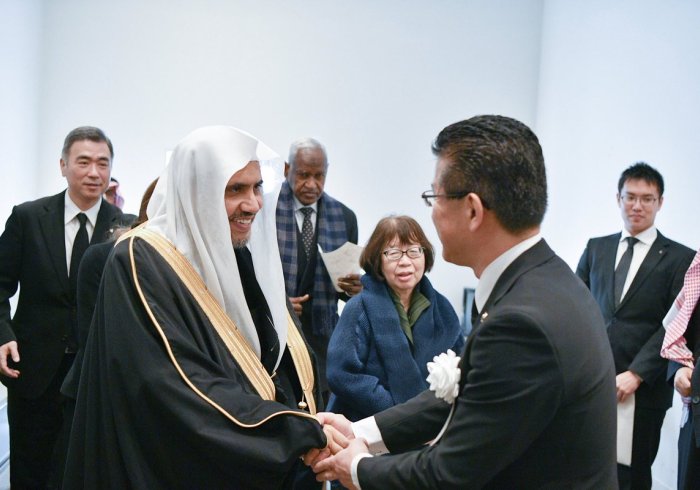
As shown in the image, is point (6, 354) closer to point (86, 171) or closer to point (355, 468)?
→ point (86, 171)

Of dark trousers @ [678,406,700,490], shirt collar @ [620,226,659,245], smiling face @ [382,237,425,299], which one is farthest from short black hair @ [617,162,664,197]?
smiling face @ [382,237,425,299]

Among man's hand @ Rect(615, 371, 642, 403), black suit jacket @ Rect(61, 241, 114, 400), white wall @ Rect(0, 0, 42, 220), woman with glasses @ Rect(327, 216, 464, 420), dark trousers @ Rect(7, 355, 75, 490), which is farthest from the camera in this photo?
Result: white wall @ Rect(0, 0, 42, 220)

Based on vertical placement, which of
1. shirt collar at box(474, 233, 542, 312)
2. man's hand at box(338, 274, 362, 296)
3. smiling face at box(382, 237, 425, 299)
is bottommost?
man's hand at box(338, 274, 362, 296)

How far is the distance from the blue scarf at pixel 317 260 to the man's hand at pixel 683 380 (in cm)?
188

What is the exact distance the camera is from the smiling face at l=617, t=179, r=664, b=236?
4.45m

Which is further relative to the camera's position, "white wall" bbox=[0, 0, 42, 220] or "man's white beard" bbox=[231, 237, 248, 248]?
"white wall" bbox=[0, 0, 42, 220]

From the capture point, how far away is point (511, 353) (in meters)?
1.62

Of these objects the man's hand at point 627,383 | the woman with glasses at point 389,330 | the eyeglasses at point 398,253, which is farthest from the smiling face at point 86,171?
the man's hand at point 627,383

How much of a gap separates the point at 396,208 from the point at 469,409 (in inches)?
226

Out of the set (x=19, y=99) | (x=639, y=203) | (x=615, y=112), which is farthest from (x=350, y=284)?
(x=19, y=99)

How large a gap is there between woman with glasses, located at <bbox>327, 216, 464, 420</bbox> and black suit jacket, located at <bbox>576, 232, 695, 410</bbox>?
128 centimetres

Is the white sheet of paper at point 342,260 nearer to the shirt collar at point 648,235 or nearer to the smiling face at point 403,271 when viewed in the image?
the smiling face at point 403,271

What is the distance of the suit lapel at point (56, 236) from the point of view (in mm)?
4008

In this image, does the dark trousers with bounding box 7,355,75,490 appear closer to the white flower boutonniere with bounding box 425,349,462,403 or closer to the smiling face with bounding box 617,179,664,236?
the white flower boutonniere with bounding box 425,349,462,403
